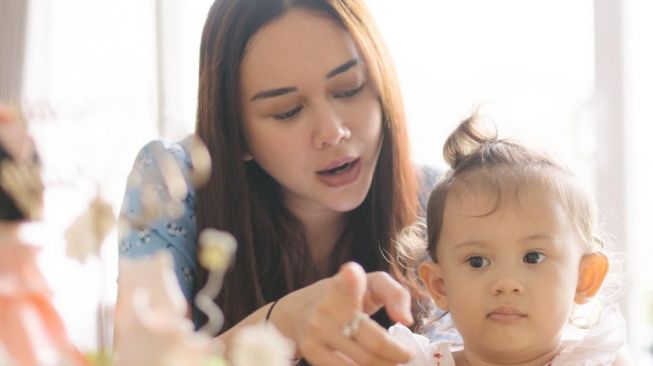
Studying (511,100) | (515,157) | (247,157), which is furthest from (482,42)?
(515,157)

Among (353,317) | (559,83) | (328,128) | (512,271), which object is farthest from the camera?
(559,83)

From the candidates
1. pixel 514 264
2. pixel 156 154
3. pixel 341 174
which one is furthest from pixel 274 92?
pixel 514 264

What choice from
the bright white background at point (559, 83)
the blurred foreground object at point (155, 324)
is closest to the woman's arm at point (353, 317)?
the blurred foreground object at point (155, 324)

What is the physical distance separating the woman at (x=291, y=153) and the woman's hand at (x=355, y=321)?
74cm

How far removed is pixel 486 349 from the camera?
1.33 meters

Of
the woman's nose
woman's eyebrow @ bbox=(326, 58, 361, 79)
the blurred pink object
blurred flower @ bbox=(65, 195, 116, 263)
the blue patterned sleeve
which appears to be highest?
woman's eyebrow @ bbox=(326, 58, 361, 79)

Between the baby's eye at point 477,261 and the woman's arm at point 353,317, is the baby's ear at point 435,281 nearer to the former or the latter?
the baby's eye at point 477,261

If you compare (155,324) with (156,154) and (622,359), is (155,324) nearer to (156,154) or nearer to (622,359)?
(622,359)

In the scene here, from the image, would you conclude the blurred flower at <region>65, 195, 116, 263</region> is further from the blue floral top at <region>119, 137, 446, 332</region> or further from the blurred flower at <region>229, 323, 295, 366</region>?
the blue floral top at <region>119, 137, 446, 332</region>

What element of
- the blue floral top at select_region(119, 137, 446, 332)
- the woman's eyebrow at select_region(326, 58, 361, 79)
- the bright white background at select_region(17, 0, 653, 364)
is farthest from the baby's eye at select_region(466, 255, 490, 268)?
the bright white background at select_region(17, 0, 653, 364)

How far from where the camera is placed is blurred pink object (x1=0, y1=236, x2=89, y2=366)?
514 mm

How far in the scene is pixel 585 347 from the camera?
1.35 metres

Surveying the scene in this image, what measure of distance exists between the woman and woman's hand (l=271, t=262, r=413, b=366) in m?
0.74

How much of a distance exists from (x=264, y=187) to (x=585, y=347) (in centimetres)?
89
